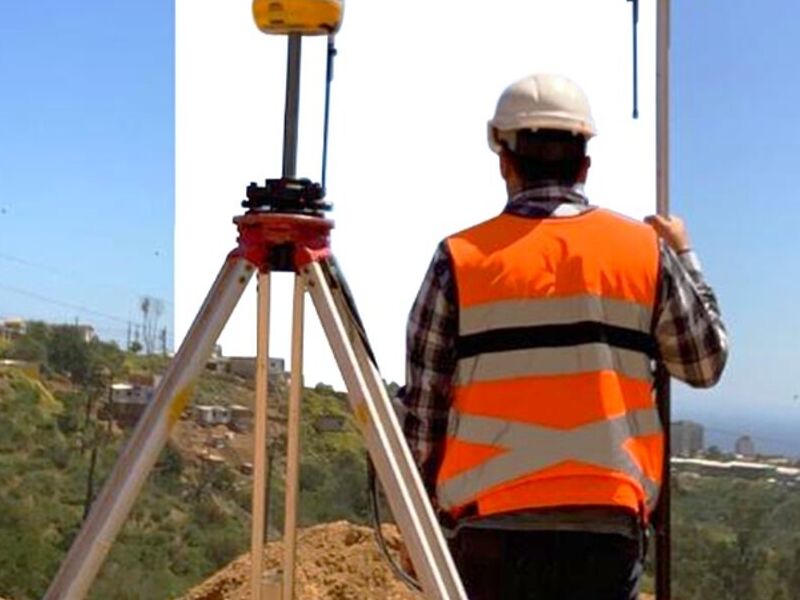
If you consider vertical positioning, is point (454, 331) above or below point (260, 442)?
above

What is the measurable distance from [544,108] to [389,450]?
1.65 ft

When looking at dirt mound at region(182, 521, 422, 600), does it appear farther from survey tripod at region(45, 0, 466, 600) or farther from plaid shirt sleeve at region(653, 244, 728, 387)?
plaid shirt sleeve at region(653, 244, 728, 387)

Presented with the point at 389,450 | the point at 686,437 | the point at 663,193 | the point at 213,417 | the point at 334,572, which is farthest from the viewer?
the point at 334,572

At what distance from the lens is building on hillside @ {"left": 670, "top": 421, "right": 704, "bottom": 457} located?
247 centimetres

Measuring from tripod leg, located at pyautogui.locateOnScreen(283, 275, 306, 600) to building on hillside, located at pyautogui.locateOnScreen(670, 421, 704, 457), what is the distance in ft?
2.39

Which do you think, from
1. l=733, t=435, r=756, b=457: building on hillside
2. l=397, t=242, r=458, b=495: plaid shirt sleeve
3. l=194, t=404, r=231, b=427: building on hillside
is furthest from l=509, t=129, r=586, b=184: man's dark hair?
l=733, t=435, r=756, b=457: building on hillside

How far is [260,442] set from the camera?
1.86m

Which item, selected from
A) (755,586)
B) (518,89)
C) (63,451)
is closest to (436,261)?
(518,89)

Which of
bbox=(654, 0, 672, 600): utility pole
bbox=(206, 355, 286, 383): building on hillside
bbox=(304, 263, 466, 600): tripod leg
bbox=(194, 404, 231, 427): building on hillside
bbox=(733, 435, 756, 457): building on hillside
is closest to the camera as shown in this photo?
bbox=(304, 263, 466, 600): tripod leg

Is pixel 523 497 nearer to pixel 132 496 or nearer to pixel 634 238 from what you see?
pixel 634 238

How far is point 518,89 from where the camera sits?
5.68 feet

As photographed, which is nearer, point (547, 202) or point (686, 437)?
point (547, 202)

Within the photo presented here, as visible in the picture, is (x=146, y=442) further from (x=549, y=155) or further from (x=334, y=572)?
(x=334, y=572)

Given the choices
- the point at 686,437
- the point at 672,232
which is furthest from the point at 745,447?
the point at 672,232
